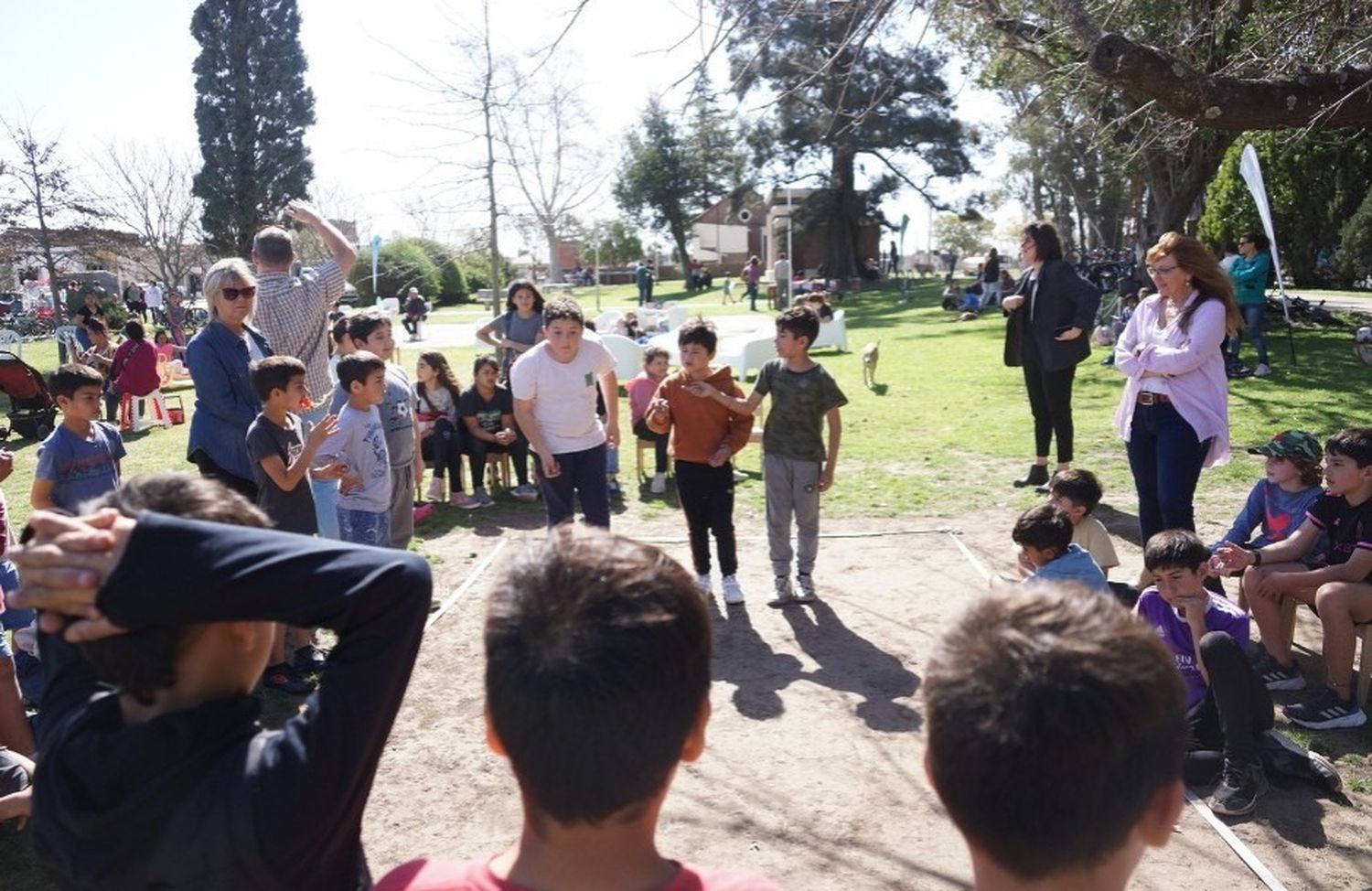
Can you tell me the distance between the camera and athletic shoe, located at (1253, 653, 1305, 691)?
15.5 feet

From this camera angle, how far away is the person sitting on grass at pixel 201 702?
128cm

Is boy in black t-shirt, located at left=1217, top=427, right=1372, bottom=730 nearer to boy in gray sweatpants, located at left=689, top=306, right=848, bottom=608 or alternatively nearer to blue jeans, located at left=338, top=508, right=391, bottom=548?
boy in gray sweatpants, located at left=689, top=306, right=848, bottom=608

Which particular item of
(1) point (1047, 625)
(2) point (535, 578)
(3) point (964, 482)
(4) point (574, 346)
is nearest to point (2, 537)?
(4) point (574, 346)

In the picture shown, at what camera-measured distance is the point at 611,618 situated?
4.60 feet

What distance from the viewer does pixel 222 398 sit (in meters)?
5.00

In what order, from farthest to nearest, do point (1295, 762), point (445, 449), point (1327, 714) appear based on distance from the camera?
point (445, 449)
point (1327, 714)
point (1295, 762)

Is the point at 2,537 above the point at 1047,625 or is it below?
below

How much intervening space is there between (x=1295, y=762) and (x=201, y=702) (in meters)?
3.88

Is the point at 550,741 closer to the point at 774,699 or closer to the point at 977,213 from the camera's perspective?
the point at 774,699

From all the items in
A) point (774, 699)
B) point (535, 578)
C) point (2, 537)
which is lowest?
point (774, 699)

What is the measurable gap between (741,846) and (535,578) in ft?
8.26

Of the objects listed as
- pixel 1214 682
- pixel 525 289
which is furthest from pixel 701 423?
pixel 525 289

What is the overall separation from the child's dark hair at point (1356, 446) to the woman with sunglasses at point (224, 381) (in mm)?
5044

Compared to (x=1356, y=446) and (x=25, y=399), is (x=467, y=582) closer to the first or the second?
(x=1356, y=446)
